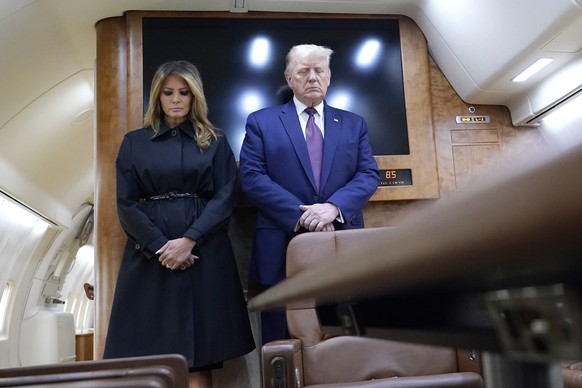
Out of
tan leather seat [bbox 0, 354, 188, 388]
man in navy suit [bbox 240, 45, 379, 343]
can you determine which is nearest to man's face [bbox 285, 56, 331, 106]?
man in navy suit [bbox 240, 45, 379, 343]

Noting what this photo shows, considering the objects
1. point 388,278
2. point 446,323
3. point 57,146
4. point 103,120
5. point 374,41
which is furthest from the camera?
point 57,146

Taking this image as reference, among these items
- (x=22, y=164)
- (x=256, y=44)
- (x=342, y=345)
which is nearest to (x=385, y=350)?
(x=342, y=345)

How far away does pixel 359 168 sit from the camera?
4270 mm

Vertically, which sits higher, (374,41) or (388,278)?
(374,41)

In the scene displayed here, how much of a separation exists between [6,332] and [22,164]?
364 cm

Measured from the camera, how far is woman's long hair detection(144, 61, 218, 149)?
4.18m

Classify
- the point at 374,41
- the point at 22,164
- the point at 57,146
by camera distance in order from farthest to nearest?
the point at 57,146 < the point at 22,164 < the point at 374,41

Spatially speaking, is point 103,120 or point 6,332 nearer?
point 103,120

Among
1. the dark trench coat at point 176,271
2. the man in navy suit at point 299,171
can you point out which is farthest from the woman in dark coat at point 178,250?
the man in navy suit at point 299,171

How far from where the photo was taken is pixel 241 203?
14.5ft

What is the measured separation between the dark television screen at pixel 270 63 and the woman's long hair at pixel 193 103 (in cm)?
38

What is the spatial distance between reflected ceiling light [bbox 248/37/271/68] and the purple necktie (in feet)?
1.88

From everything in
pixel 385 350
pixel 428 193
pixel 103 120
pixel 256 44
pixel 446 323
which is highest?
pixel 256 44

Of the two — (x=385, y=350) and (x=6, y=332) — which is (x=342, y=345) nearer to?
(x=385, y=350)
